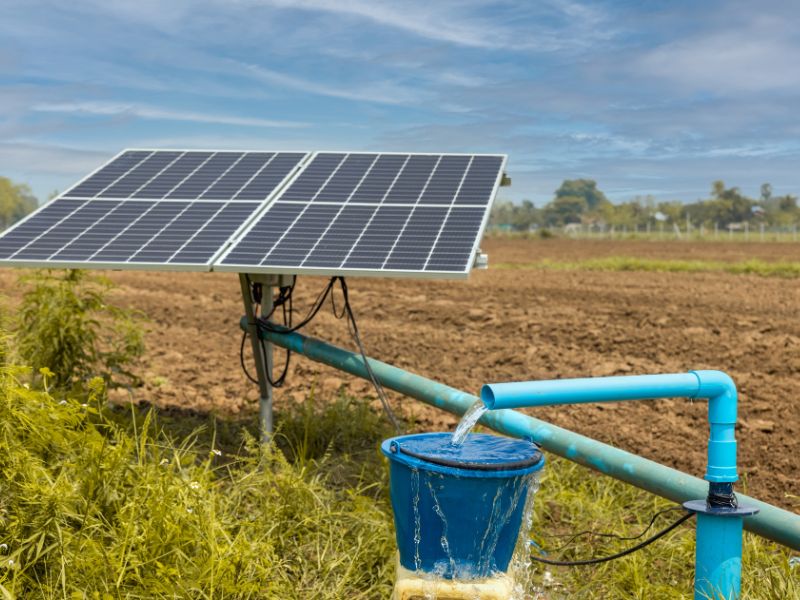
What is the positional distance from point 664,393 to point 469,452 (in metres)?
0.97

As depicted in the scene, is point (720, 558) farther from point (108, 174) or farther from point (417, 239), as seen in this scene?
point (108, 174)

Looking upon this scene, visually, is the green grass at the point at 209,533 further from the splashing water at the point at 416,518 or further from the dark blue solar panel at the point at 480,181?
the dark blue solar panel at the point at 480,181

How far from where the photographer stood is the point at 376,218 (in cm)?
656

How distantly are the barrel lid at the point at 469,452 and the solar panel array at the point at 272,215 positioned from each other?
1.52m

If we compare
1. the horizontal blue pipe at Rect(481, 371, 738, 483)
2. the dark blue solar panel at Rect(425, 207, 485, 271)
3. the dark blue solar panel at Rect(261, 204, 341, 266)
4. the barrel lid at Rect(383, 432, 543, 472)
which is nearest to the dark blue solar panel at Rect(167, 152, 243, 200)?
the dark blue solar panel at Rect(261, 204, 341, 266)

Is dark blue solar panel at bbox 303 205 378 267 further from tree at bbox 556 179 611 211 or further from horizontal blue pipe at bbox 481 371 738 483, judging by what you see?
tree at bbox 556 179 611 211

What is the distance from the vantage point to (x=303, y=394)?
910 centimetres

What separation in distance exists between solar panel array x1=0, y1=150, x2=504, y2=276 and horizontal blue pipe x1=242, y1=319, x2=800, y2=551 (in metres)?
0.81

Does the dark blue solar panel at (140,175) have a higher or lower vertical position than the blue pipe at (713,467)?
higher

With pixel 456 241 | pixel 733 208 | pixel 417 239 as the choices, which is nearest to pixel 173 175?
pixel 417 239

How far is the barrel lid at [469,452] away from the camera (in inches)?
143

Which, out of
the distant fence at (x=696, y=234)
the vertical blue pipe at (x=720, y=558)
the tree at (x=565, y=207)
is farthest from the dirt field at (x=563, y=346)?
the tree at (x=565, y=207)

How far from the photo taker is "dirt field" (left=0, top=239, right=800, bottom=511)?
7.90 m

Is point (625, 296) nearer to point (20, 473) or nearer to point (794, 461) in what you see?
point (794, 461)
